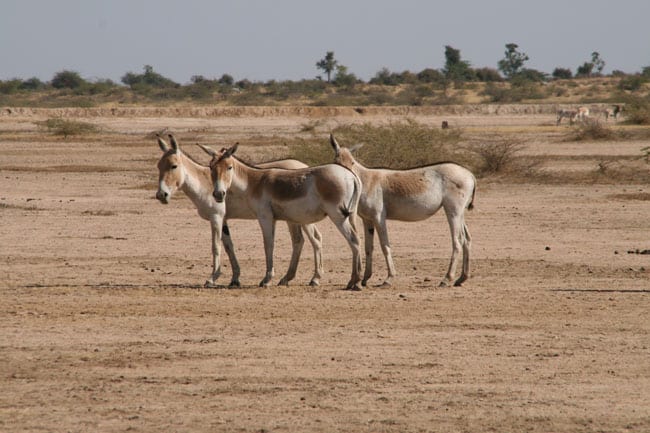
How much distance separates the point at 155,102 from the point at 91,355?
270 feet

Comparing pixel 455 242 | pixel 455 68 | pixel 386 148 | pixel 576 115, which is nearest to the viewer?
pixel 455 242

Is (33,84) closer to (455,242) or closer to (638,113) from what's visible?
(638,113)

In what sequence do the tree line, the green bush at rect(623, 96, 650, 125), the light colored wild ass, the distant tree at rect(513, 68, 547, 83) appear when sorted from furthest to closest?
1. the distant tree at rect(513, 68, 547, 83)
2. the tree line
3. the light colored wild ass
4. the green bush at rect(623, 96, 650, 125)

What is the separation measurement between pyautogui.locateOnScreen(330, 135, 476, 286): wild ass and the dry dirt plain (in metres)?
0.56

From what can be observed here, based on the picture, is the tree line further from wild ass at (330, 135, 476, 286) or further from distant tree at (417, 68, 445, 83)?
wild ass at (330, 135, 476, 286)

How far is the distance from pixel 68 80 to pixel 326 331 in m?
102

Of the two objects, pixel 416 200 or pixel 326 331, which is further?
pixel 416 200

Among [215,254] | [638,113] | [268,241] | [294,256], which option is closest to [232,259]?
[215,254]

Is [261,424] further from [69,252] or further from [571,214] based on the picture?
[571,214]

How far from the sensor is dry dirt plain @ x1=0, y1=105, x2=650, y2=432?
8953mm

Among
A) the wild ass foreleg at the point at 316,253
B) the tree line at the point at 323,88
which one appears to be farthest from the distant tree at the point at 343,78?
the wild ass foreleg at the point at 316,253

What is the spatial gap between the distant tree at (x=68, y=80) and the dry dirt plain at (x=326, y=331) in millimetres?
87983

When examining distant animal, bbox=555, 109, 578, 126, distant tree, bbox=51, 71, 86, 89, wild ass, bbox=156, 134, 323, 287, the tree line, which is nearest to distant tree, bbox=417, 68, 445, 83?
the tree line

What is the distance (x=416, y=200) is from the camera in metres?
15.1
